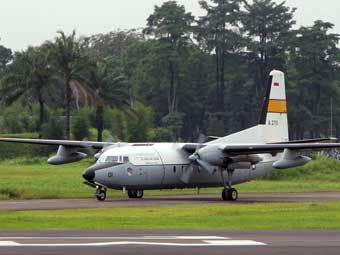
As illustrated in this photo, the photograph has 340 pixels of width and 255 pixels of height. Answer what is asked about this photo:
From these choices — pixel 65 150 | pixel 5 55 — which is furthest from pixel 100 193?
pixel 5 55

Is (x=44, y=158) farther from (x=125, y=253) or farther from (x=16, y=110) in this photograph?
(x=125, y=253)

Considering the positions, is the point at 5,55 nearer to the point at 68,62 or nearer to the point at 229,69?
the point at 229,69

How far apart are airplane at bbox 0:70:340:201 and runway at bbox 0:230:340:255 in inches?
646

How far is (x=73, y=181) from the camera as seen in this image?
51531mm

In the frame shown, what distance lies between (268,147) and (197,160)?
327cm

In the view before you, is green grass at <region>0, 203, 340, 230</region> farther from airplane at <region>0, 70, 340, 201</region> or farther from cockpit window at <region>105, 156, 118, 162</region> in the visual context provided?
cockpit window at <region>105, 156, 118, 162</region>

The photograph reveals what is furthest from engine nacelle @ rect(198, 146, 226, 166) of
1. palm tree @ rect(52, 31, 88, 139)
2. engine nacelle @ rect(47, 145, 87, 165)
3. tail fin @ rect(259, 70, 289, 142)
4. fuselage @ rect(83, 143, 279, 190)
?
palm tree @ rect(52, 31, 88, 139)

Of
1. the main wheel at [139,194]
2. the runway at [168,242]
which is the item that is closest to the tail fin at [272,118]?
the main wheel at [139,194]

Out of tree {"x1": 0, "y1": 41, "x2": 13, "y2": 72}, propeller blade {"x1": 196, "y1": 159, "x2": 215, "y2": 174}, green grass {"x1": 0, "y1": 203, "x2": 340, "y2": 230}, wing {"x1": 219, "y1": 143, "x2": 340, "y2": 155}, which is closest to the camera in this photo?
green grass {"x1": 0, "y1": 203, "x2": 340, "y2": 230}

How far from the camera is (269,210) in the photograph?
108 feet

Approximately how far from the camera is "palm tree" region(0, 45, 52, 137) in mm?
80250

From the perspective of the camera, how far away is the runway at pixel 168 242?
58.1ft

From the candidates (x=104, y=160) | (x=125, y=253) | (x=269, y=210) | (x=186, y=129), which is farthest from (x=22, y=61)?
(x=125, y=253)

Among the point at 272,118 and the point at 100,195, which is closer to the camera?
the point at 100,195
